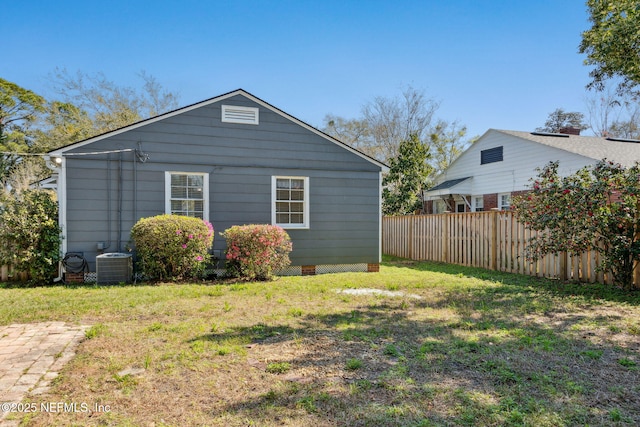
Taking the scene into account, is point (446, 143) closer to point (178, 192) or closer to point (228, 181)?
point (228, 181)

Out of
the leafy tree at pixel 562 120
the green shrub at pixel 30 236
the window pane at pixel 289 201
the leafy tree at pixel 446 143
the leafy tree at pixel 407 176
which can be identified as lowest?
the green shrub at pixel 30 236

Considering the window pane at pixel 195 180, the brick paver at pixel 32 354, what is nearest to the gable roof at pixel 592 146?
the window pane at pixel 195 180

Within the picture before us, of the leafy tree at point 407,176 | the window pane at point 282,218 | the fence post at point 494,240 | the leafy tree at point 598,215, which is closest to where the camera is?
the leafy tree at point 598,215

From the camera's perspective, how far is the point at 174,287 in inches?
309

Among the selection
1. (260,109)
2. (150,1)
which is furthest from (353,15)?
(150,1)

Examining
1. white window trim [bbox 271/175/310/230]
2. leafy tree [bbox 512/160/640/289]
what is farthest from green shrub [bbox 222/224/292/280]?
leafy tree [bbox 512/160/640/289]

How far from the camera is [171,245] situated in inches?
320

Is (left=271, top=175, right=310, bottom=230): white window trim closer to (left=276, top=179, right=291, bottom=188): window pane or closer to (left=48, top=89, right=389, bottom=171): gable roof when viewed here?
(left=276, top=179, right=291, bottom=188): window pane

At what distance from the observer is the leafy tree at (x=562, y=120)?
96.9ft

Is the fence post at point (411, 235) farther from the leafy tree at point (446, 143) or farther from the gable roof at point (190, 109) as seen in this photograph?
the leafy tree at point (446, 143)

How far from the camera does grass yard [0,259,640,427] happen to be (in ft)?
8.82

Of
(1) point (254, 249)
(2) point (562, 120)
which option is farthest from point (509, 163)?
(2) point (562, 120)

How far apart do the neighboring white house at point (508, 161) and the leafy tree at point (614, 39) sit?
19.4 ft

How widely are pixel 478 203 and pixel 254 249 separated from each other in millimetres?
14320
